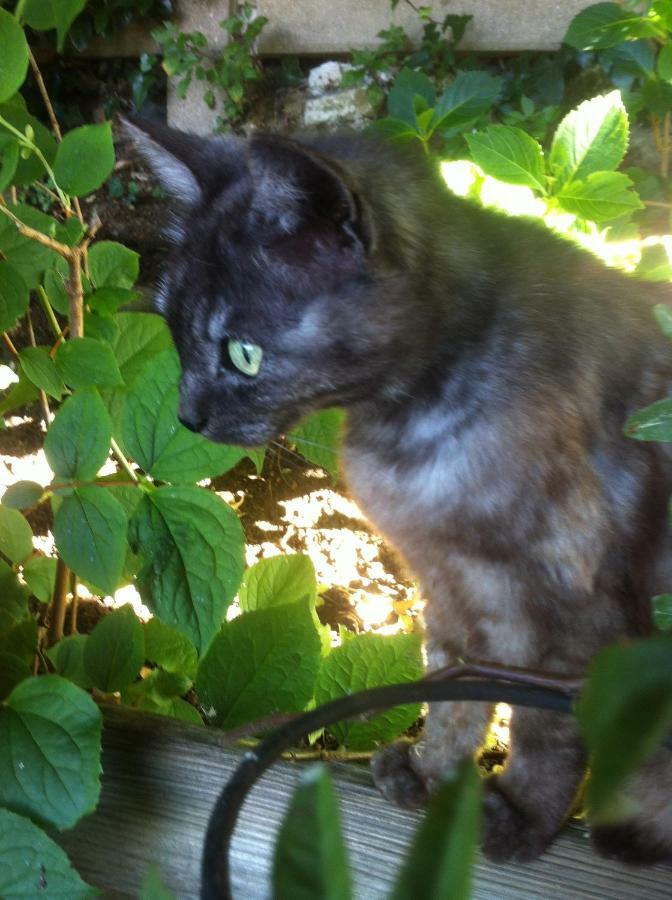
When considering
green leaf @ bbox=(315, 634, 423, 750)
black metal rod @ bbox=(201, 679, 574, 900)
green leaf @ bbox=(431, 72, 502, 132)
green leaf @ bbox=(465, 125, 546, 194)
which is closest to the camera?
black metal rod @ bbox=(201, 679, 574, 900)

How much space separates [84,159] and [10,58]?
0.46ft

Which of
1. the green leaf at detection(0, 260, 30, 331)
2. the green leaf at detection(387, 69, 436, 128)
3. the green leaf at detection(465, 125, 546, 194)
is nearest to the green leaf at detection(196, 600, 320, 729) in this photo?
the green leaf at detection(0, 260, 30, 331)

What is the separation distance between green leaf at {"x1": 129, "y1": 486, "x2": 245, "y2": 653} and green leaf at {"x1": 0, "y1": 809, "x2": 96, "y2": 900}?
0.76 feet

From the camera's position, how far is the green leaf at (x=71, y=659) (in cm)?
118

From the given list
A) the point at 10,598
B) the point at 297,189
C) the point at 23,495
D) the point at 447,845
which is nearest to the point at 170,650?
the point at 10,598

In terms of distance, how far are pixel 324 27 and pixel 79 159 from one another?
1767 mm

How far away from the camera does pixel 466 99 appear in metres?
1.57

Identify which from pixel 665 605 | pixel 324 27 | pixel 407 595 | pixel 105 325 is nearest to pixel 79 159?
pixel 105 325

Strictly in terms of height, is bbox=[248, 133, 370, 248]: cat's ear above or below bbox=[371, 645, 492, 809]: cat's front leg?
above

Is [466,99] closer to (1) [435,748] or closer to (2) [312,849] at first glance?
(1) [435,748]

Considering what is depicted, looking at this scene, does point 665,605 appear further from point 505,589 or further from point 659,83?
point 659,83

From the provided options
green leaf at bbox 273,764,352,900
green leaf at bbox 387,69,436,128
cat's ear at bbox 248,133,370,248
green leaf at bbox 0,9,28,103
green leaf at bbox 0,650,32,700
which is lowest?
green leaf at bbox 0,650,32,700

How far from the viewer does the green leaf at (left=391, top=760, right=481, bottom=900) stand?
7.2 inches

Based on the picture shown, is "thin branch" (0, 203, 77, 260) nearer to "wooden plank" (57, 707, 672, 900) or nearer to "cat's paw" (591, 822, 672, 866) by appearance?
"wooden plank" (57, 707, 672, 900)
